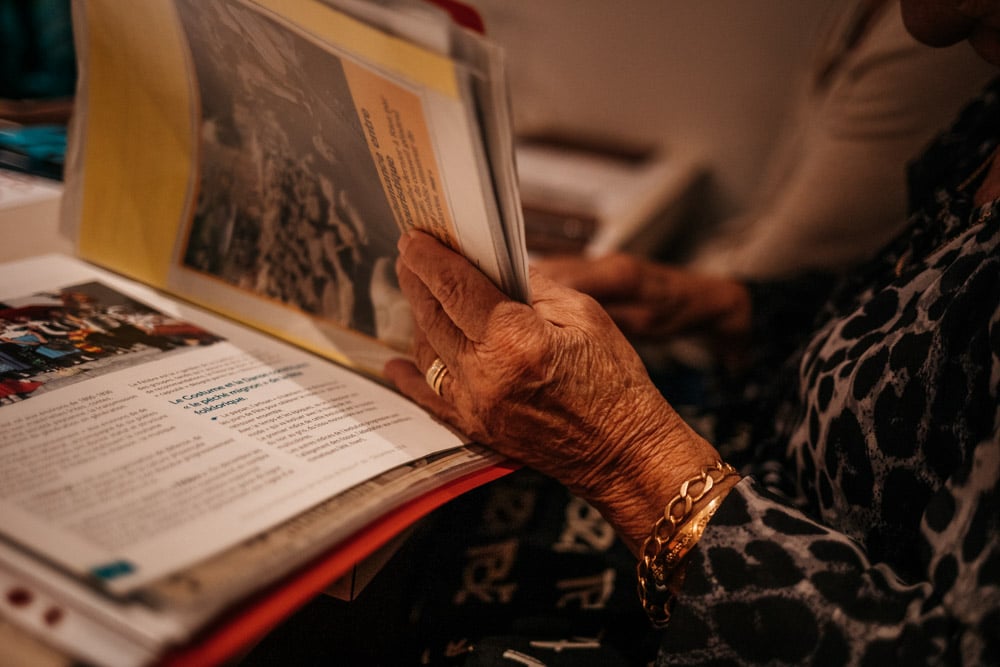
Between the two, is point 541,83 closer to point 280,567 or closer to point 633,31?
point 633,31

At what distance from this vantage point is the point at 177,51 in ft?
1.67

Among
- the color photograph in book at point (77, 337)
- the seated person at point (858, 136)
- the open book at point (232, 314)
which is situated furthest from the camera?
the seated person at point (858, 136)

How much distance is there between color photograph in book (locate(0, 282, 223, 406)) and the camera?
43 centimetres

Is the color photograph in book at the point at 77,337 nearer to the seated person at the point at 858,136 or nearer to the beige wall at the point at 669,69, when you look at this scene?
the seated person at the point at 858,136

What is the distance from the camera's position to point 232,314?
0.57 m

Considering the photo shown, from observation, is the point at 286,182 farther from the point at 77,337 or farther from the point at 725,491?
the point at 725,491

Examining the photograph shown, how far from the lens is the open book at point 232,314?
0.30 metres

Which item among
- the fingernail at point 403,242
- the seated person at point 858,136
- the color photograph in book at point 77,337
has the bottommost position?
the color photograph in book at point 77,337

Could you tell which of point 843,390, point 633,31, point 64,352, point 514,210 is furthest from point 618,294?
point 633,31

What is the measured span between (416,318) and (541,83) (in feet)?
4.29

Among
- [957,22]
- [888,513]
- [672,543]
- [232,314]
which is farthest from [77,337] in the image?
[957,22]

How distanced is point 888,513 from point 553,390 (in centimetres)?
24

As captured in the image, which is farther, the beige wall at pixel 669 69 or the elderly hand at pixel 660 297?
the beige wall at pixel 669 69

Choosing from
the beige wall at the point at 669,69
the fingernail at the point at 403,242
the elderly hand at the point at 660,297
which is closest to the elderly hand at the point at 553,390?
the fingernail at the point at 403,242
